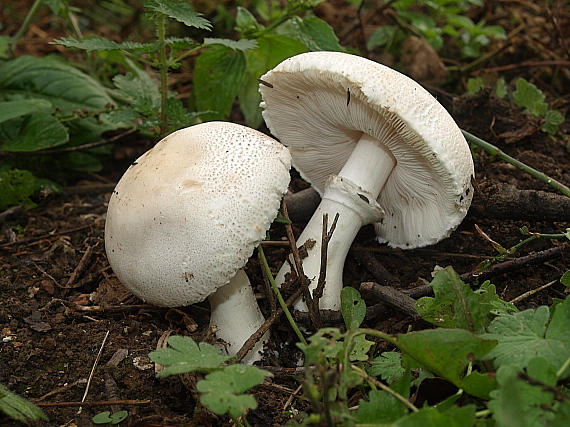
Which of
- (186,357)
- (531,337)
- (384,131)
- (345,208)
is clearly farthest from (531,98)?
(186,357)

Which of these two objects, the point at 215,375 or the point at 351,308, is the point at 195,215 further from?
the point at 351,308

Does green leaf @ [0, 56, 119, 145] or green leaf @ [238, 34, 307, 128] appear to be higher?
green leaf @ [238, 34, 307, 128]

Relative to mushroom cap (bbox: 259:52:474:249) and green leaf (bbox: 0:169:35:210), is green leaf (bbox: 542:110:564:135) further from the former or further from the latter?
green leaf (bbox: 0:169:35:210)

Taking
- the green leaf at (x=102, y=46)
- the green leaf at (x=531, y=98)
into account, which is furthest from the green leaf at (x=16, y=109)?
the green leaf at (x=531, y=98)

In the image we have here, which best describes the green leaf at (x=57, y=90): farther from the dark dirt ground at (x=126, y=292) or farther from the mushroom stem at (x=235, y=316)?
the mushroom stem at (x=235, y=316)

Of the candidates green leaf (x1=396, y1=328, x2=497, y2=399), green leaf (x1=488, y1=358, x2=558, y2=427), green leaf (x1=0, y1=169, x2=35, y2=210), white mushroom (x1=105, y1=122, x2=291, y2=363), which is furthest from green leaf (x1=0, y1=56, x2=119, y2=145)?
green leaf (x1=488, y1=358, x2=558, y2=427)
